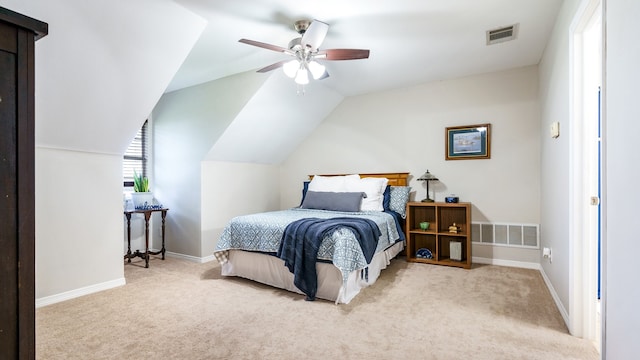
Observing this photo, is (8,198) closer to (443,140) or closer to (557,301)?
(557,301)

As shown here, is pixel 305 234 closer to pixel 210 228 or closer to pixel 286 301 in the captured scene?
pixel 286 301

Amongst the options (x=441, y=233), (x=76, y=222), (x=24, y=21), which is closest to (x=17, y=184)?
(x=24, y=21)

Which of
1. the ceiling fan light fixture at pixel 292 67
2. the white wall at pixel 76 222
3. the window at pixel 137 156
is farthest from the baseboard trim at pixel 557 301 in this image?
the window at pixel 137 156

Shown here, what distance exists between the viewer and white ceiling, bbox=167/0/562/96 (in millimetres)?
2422

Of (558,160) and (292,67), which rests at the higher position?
(292,67)

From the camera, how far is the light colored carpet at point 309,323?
1916mm

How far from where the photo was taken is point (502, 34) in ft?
9.50

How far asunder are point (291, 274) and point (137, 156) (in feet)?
10.3

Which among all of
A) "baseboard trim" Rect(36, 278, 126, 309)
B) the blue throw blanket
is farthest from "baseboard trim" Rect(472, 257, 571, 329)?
"baseboard trim" Rect(36, 278, 126, 309)

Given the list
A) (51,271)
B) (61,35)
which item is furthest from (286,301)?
(61,35)

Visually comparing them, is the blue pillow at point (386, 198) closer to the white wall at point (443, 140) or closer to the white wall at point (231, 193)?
the white wall at point (443, 140)

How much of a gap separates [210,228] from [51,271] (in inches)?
70.3

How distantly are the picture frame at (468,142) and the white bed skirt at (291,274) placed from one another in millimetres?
1614

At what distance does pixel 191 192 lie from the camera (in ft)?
13.9
